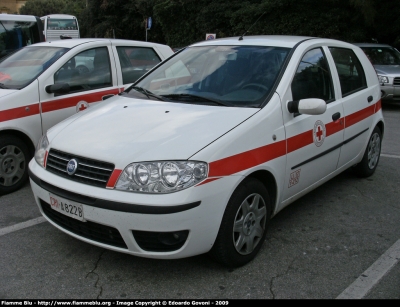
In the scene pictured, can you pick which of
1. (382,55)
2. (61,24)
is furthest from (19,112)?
(61,24)

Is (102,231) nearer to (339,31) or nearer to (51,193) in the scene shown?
(51,193)

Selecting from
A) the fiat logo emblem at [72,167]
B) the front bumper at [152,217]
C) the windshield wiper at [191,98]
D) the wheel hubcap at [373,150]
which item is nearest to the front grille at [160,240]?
the front bumper at [152,217]

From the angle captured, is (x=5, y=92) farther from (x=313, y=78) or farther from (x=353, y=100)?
(x=353, y=100)

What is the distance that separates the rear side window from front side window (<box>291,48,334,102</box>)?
29 cm

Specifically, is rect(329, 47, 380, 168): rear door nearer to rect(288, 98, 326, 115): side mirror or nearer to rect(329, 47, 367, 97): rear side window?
rect(329, 47, 367, 97): rear side window

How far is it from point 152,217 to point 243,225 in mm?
766

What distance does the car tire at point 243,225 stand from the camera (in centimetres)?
315

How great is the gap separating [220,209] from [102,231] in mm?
814

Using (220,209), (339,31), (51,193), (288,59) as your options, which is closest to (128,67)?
(288,59)

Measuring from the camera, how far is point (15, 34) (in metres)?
9.33

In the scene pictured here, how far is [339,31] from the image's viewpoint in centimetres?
2044

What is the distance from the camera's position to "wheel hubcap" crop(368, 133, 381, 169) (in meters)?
5.46

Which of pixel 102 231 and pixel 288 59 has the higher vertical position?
pixel 288 59

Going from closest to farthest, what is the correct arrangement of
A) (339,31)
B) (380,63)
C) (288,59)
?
(288,59), (380,63), (339,31)
